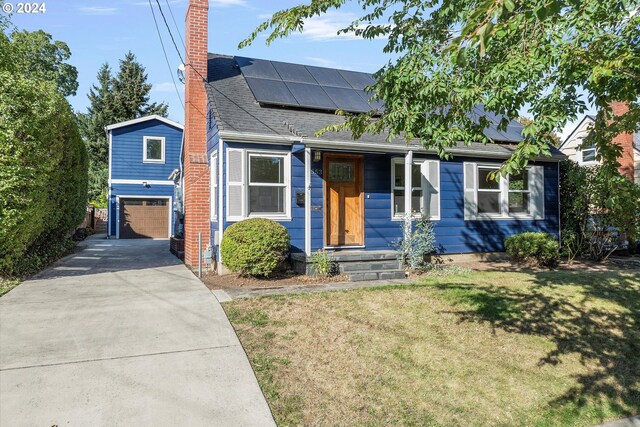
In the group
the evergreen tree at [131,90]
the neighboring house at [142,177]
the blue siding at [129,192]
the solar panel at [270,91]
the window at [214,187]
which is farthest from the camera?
the evergreen tree at [131,90]

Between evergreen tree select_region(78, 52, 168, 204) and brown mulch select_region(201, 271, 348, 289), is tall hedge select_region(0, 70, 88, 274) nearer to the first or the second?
brown mulch select_region(201, 271, 348, 289)

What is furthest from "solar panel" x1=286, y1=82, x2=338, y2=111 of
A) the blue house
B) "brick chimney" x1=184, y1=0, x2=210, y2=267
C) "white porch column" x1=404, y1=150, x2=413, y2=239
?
"white porch column" x1=404, y1=150, x2=413, y2=239

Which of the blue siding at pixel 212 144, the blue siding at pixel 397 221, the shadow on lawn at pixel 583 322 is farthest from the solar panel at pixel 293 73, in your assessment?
the shadow on lawn at pixel 583 322

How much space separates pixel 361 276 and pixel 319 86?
6.03 metres

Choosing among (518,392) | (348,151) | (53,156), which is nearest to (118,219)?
(53,156)

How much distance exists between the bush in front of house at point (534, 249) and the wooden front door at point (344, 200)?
3.99 meters

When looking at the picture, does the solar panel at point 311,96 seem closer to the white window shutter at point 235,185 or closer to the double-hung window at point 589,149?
the white window shutter at point 235,185

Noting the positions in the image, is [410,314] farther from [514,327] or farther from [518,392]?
[518,392]

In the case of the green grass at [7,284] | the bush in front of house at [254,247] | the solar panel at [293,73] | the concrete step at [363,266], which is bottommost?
the green grass at [7,284]

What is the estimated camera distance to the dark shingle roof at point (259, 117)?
878 cm

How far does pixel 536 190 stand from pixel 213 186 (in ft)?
28.7

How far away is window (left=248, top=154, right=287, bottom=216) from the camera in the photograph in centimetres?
878

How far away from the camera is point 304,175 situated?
9070mm

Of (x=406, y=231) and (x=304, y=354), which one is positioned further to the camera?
(x=406, y=231)
